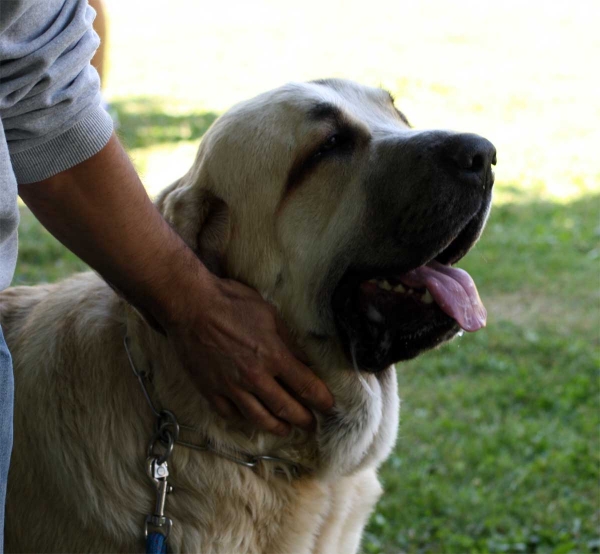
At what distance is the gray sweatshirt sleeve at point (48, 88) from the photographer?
1.80 meters

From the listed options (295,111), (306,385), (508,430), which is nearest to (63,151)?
(295,111)

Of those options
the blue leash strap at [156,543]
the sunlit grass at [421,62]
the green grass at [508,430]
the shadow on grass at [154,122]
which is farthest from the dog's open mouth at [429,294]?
the shadow on grass at [154,122]

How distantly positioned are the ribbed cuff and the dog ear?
60 cm

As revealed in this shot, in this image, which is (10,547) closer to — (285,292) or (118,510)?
(118,510)

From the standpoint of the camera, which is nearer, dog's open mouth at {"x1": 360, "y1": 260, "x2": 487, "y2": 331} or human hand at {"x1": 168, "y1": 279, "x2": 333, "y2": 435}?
human hand at {"x1": 168, "y1": 279, "x2": 333, "y2": 435}

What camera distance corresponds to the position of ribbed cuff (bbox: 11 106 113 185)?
1994 millimetres

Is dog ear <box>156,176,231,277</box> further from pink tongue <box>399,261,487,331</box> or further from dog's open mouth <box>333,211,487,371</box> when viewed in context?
pink tongue <box>399,261,487,331</box>

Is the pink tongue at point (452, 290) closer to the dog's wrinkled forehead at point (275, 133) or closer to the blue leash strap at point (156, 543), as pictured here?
the dog's wrinkled forehead at point (275, 133)

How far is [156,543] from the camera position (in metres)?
2.43

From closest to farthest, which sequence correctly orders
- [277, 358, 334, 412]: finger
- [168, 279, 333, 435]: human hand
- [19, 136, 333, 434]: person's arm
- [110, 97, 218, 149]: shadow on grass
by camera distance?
[19, 136, 333, 434]: person's arm, [168, 279, 333, 435]: human hand, [277, 358, 334, 412]: finger, [110, 97, 218, 149]: shadow on grass

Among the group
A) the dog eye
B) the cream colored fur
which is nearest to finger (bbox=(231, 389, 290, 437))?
the cream colored fur

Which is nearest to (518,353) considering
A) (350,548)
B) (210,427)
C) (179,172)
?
(350,548)

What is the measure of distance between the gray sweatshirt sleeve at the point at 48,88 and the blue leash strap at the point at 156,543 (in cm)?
108

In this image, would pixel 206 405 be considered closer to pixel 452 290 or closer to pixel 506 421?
pixel 452 290
